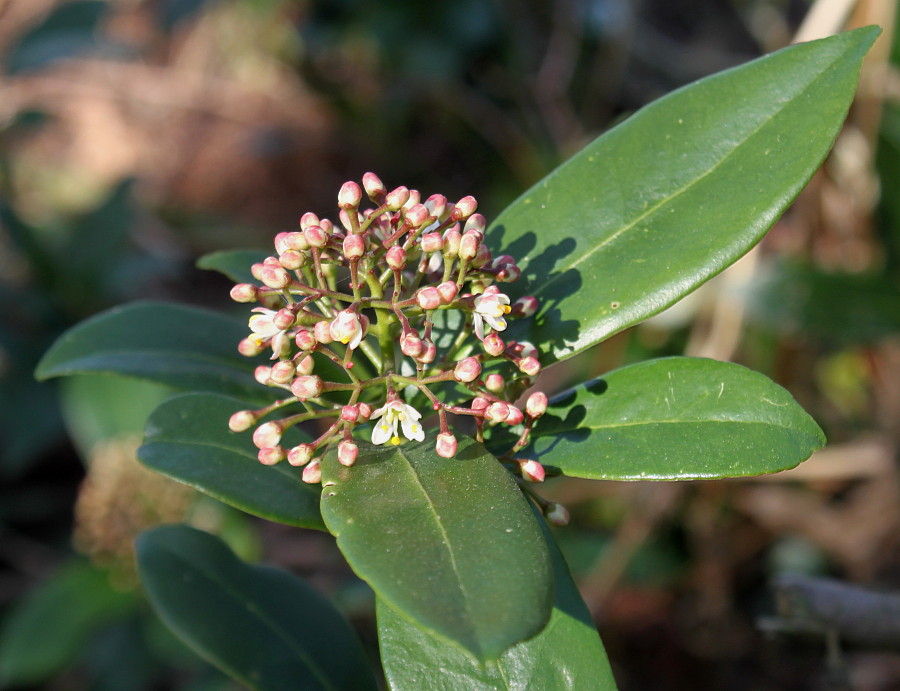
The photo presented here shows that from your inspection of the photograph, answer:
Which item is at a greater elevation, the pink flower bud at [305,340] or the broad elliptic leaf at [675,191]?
the broad elliptic leaf at [675,191]

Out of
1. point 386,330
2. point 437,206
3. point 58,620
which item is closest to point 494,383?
point 386,330

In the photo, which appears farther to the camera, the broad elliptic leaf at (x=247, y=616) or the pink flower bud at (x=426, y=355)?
the broad elliptic leaf at (x=247, y=616)

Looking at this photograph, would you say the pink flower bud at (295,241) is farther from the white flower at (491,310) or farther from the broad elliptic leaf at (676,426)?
the broad elliptic leaf at (676,426)

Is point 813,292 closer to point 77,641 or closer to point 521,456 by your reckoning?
point 521,456

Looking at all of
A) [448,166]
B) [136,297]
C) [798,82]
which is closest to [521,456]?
[798,82]

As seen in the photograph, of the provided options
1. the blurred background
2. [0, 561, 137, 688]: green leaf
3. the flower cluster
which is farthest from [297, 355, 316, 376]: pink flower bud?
[0, 561, 137, 688]: green leaf

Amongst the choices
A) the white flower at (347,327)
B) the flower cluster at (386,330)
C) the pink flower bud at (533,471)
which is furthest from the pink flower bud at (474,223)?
the pink flower bud at (533,471)

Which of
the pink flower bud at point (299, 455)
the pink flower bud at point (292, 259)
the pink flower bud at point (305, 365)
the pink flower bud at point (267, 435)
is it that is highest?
the pink flower bud at point (292, 259)
